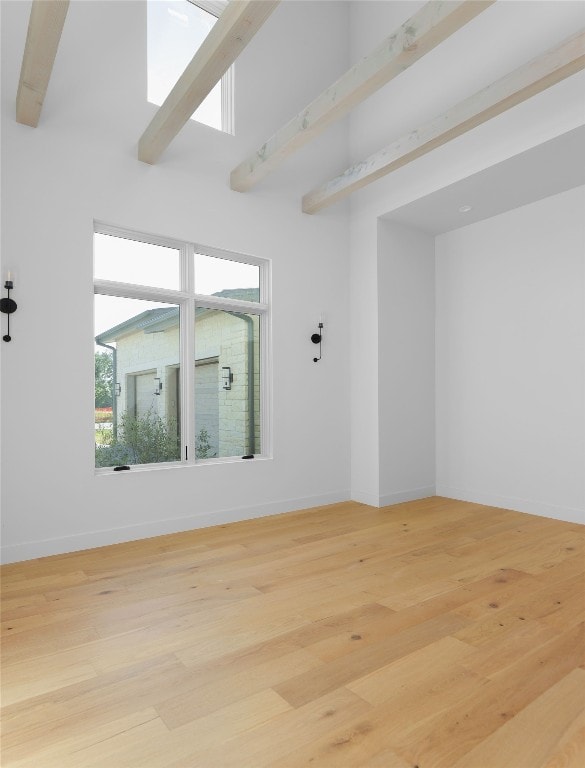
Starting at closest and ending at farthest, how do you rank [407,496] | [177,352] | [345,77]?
1. [345,77]
2. [177,352]
3. [407,496]

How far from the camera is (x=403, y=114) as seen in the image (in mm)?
4367

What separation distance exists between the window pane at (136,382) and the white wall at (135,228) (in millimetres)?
176

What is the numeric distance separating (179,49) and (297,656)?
14.8 feet

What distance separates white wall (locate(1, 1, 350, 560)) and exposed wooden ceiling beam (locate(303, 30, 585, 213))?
2.95ft

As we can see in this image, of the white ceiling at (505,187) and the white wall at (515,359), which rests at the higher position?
the white ceiling at (505,187)

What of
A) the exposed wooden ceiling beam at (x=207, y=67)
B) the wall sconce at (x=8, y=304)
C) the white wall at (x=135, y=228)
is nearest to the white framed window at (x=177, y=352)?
the white wall at (x=135, y=228)

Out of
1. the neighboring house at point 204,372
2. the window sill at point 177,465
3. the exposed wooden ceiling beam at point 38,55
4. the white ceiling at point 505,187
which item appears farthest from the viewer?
the neighboring house at point 204,372

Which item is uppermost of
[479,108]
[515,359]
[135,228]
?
[479,108]

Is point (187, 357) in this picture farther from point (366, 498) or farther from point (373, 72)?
point (373, 72)

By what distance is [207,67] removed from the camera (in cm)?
275

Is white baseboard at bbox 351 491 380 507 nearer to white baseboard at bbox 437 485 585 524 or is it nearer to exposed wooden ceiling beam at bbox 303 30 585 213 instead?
white baseboard at bbox 437 485 585 524

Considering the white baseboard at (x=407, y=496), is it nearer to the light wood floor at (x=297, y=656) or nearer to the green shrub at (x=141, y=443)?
the light wood floor at (x=297, y=656)

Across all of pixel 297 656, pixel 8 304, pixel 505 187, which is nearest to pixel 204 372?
pixel 8 304

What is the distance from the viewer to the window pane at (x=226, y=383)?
163 inches
